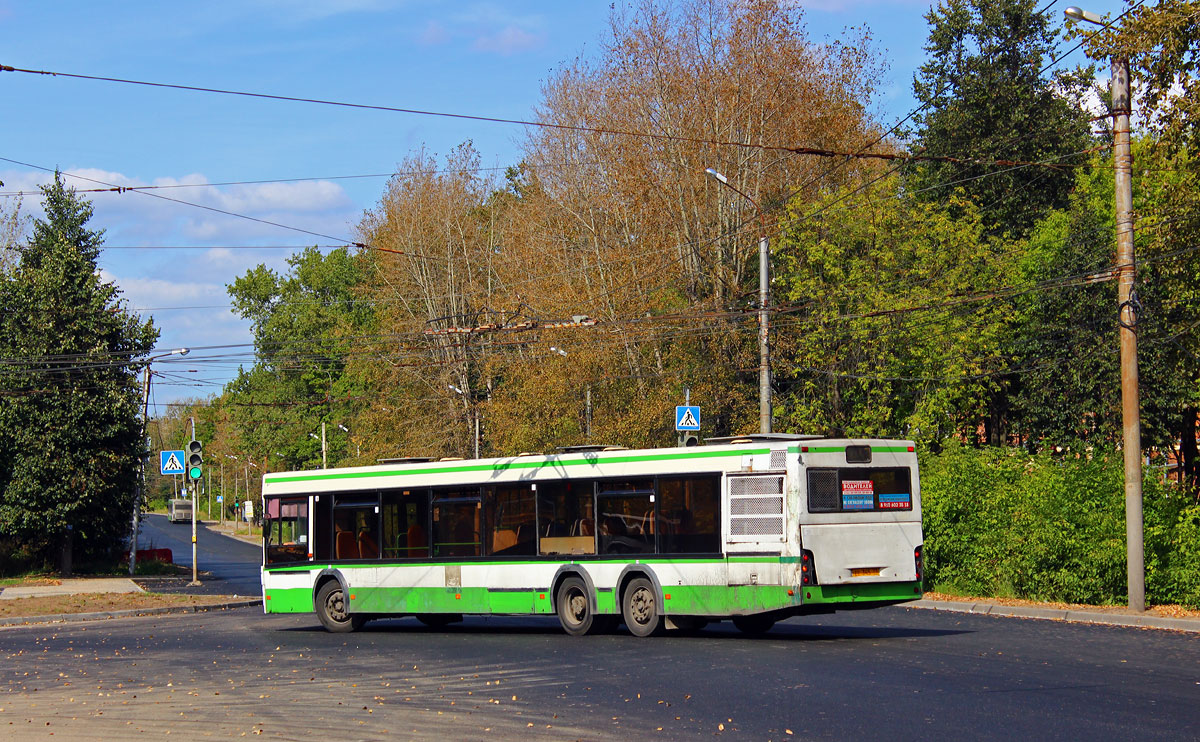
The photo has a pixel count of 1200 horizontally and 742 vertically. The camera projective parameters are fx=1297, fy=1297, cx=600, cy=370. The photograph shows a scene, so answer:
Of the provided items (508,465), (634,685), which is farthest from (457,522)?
(634,685)

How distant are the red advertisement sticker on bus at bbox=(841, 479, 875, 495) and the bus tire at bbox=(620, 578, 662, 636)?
312cm

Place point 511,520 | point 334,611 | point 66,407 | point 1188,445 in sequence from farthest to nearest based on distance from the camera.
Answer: point 1188,445
point 66,407
point 334,611
point 511,520

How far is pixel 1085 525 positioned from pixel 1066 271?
21.4 meters

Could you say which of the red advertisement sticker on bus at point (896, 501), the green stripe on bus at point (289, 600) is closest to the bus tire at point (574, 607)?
the red advertisement sticker on bus at point (896, 501)

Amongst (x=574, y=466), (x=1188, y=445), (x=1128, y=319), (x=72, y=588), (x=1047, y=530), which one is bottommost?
(x=72, y=588)

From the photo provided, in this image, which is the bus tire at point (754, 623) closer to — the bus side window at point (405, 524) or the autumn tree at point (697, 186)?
the bus side window at point (405, 524)

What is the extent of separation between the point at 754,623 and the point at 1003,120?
115ft

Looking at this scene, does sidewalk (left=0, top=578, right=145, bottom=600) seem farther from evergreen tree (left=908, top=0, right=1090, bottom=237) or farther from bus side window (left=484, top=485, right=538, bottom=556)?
evergreen tree (left=908, top=0, right=1090, bottom=237)

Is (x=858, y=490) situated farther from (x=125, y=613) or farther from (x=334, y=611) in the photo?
(x=125, y=613)

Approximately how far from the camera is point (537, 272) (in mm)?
45688

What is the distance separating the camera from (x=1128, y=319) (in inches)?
819

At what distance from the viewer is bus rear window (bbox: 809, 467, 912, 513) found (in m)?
17.2

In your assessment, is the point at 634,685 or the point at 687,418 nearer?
the point at 634,685

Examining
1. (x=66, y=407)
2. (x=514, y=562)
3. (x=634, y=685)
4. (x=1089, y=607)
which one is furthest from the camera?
(x=66, y=407)
